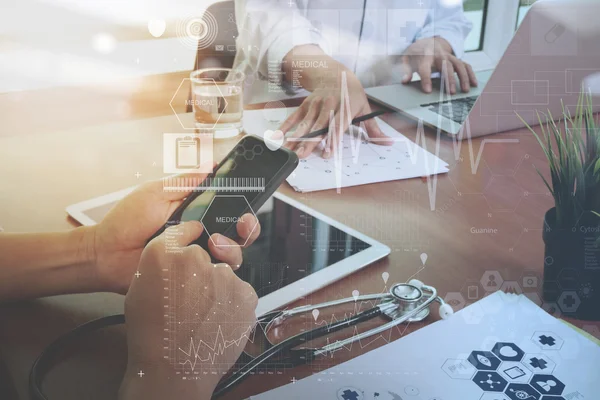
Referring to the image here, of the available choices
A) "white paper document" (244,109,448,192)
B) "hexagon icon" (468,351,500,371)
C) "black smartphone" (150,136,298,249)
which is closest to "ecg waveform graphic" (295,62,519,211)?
"white paper document" (244,109,448,192)

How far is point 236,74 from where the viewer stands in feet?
2.17

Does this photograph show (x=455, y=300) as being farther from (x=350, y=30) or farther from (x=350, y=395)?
(x=350, y=30)

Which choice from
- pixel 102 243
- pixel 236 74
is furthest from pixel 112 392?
pixel 236 74

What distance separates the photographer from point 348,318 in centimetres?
45

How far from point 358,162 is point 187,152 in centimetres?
19

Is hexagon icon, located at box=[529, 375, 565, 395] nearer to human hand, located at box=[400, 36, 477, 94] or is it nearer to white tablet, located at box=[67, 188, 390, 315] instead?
white tablet, located at box=[67, 188, 390, 315]

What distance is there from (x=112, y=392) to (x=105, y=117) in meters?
0.45

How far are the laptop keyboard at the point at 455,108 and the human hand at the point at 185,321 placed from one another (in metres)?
0.34

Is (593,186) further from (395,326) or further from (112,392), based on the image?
(112,392)

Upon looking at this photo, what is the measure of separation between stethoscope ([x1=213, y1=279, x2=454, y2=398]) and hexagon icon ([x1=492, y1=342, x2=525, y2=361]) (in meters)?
→ 0.05

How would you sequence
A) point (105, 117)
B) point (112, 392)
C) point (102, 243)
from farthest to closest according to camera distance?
point (105, 117)
point (102, 243)
point (112, 392)

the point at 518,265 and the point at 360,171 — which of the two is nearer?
the point at 518,265

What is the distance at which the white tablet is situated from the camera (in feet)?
1.53

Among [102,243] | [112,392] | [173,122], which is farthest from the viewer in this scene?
[173,122]
